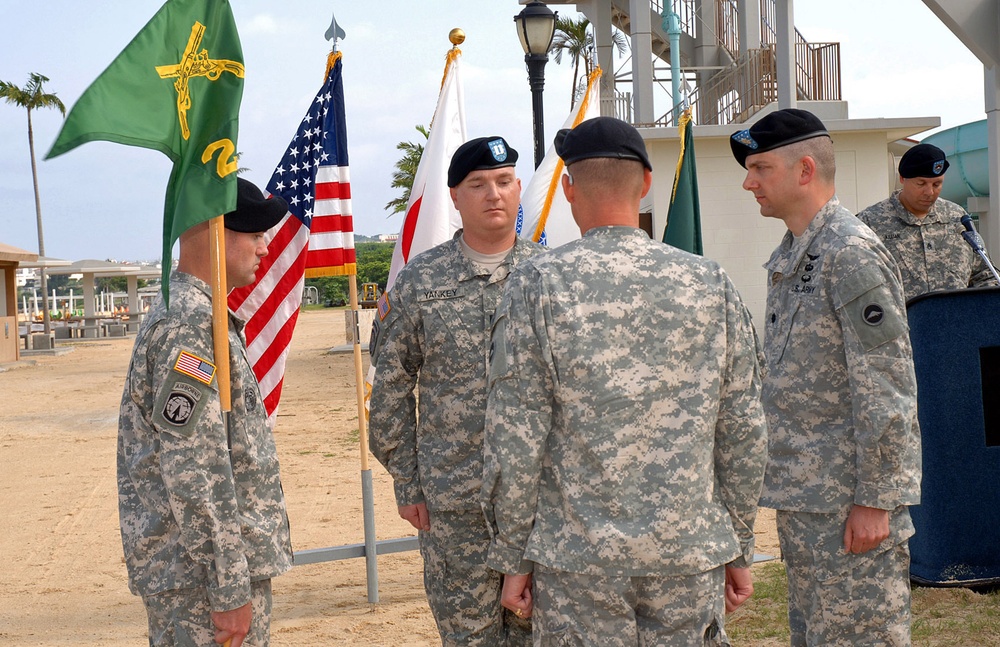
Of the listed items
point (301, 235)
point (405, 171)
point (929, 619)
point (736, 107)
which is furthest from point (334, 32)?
point (405, 171)

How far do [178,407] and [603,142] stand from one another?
4.50 feet

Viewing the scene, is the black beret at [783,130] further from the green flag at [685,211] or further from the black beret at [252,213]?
the green flag at [685,211]

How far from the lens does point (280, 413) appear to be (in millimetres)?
15383

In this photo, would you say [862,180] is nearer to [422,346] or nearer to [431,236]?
[431,236]

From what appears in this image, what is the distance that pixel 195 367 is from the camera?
2811 millimetres

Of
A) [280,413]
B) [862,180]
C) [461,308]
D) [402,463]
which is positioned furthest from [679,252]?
[280,413]

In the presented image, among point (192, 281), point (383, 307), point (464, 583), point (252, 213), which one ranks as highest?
point (252, 213)

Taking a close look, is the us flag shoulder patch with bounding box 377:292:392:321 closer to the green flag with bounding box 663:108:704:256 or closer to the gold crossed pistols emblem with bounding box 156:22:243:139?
the gold crossed pistols emblem with bounding box 156:22:243:139

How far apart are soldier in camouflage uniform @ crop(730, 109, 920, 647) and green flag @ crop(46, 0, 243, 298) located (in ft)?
5.88

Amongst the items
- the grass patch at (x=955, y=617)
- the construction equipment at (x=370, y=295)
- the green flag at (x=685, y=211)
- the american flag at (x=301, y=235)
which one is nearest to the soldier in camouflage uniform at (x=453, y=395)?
the american flag at (x=301, y=235)

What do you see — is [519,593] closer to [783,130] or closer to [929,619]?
[783,130]

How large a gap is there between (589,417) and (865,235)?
1366mm

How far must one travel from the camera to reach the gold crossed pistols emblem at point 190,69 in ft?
10.2

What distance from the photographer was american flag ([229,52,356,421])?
16.9 ft
